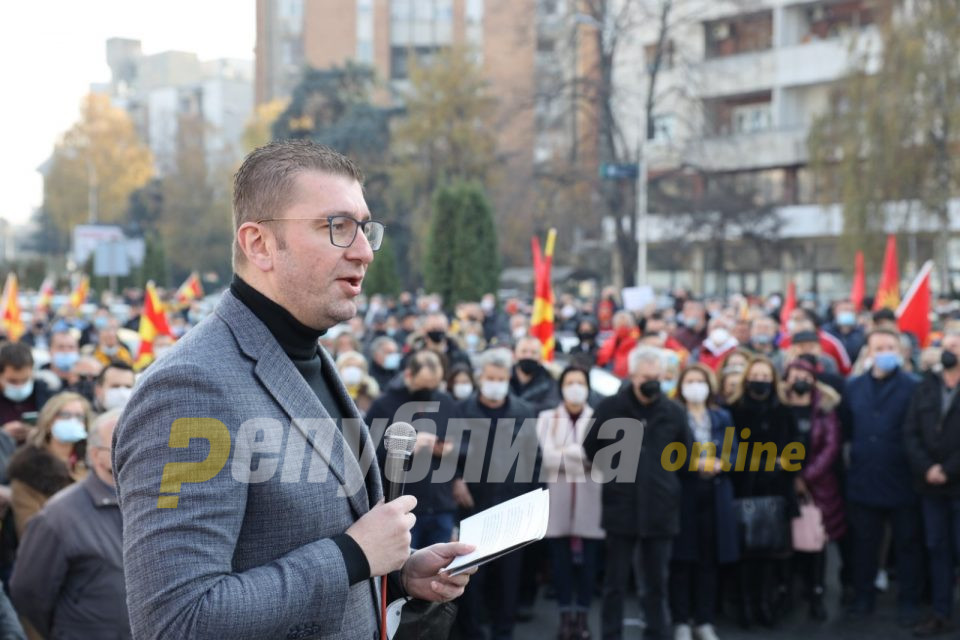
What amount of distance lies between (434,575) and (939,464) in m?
6.07

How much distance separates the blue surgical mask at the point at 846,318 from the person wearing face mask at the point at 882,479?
5.86m

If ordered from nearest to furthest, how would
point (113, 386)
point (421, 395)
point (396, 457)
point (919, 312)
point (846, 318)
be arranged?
point (396, 457), point (113, 386), point (421, 395), point (919, 312), point (846, 318)

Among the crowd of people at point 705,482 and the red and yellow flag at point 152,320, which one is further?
the red and yellow flag at point 152,320

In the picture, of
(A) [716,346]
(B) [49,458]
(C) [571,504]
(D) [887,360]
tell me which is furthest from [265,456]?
(A) [716,346]

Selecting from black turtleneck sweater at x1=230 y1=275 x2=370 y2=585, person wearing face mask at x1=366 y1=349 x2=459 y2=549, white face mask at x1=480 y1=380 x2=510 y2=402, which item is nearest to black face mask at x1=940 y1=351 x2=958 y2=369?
white face mask at x1=480 y1=380 x2=510 y2=402

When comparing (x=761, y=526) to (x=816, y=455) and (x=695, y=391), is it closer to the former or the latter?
(x=816, y=455)

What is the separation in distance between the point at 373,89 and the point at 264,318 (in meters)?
51.7

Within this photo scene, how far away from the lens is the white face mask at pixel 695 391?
7.97 meters

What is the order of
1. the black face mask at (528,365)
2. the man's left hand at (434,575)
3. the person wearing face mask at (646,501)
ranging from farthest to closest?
the black face mask at (528,365) → the person wearing face mask at (646,501) → the man's left hand at (434,575)

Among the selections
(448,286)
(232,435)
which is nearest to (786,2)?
(448,286)

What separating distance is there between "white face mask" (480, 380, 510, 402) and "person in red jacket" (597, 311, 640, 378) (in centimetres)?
392

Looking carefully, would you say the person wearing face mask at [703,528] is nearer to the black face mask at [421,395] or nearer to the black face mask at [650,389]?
the black face mask at [650,389]

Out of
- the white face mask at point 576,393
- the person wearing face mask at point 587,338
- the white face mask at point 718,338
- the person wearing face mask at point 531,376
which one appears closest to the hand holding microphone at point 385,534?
the white face mask at point 576,393

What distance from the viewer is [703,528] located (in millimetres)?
7910
